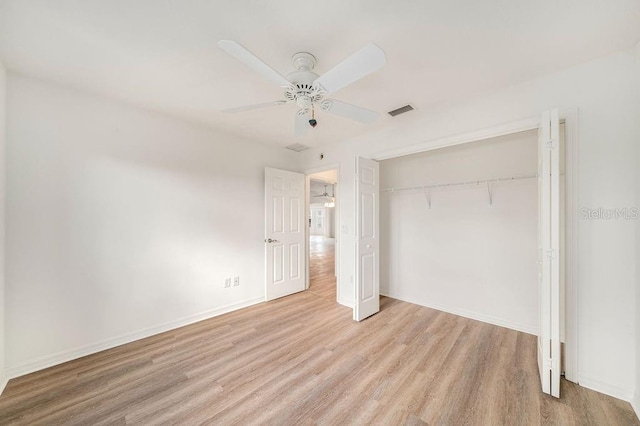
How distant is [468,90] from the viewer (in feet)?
7.77

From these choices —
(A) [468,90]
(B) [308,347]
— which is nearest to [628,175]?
(A) [468,90]

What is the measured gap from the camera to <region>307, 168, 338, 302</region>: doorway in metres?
4.44

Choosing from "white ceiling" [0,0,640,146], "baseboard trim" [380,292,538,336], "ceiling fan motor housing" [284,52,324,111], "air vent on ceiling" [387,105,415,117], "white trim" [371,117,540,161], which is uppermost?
"white ceiling" [0,0,640,146]

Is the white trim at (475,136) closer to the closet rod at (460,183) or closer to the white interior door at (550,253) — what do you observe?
the white interior door at (550,253)

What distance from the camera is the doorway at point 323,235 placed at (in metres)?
4.44

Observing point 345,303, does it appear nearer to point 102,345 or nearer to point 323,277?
point 323,277

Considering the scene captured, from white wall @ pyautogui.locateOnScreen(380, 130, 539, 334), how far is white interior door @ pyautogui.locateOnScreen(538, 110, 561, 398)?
1.20 metres

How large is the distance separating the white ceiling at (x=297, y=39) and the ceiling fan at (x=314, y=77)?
8.8 inches

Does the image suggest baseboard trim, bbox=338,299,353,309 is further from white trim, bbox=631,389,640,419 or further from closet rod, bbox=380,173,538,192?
white trim, bbox=631,389,640,419

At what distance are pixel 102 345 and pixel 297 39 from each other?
3.37m

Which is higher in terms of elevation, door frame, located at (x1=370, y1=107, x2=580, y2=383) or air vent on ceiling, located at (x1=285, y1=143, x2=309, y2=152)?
air vent on ceiling, located at (x1=285, y1=143, x2=309, y2=152)

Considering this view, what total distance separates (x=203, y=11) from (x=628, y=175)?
3155mm

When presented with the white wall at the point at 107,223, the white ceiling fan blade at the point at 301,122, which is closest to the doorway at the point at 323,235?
the white wall at the point at 107,223

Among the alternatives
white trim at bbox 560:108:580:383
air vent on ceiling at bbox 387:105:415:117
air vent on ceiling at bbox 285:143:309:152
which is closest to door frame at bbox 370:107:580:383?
white trim at bbox 560:108:580:383
